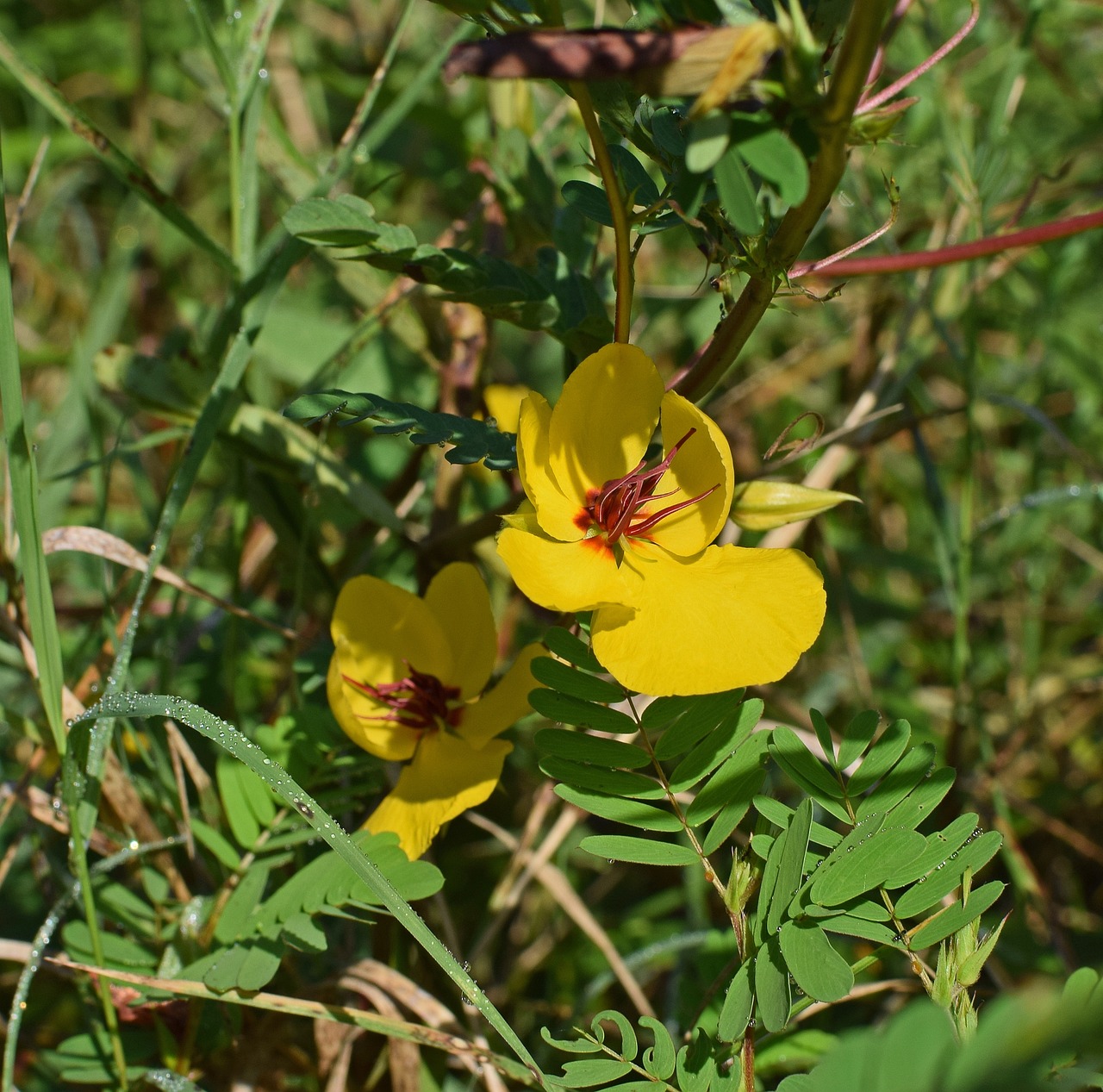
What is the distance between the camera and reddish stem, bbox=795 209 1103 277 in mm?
943

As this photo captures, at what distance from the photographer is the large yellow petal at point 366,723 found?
40.9 inches

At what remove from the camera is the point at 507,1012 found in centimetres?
142

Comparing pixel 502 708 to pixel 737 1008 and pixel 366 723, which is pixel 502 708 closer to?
pixel 366 723

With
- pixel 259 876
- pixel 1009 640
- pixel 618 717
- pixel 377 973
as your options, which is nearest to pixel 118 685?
pixel 259 876

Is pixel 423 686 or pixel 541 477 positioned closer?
pixel 541 477

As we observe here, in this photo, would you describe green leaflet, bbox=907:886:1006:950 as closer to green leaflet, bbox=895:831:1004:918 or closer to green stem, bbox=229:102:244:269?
green leaflet, bbox=895:831:1004:918

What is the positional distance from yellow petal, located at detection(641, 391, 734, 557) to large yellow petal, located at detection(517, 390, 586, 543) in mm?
93

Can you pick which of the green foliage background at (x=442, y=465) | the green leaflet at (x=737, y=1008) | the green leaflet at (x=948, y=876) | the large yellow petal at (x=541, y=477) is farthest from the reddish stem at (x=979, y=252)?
the green leaflet at (x=737, y=1008)

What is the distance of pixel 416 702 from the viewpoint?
1.10 meters

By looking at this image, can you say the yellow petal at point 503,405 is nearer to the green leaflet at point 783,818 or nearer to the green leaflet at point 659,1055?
the green leaflet at point 783,818

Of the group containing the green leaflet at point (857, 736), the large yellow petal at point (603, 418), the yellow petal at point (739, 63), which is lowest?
the green leaflet at point (857, 736)

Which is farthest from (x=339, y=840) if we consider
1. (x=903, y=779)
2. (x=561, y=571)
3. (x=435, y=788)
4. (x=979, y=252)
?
(x=979, y=252)

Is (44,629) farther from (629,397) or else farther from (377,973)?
(629,397)

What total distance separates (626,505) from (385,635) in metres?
0.31
